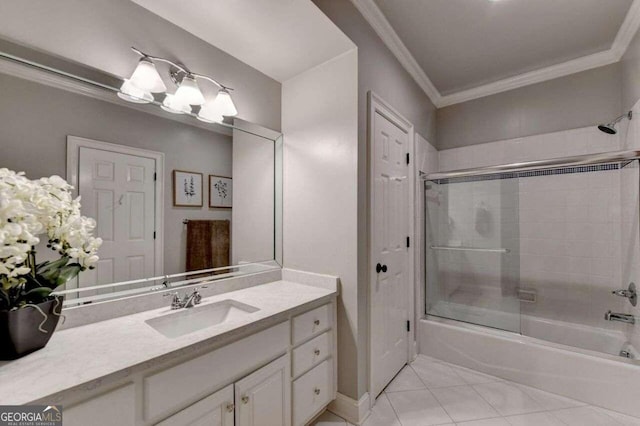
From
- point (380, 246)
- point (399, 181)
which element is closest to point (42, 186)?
point (380, 246)

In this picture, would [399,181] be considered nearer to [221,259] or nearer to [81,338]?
[221,259]

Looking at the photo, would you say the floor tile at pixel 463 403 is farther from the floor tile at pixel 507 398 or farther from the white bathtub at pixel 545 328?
the white bathtub at pixel 545 328

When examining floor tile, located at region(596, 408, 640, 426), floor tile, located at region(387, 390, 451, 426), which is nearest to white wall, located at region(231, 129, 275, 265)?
floor tile, located at region(387, 390, 451, 426)

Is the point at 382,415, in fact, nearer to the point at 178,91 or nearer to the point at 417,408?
the point at 417,408

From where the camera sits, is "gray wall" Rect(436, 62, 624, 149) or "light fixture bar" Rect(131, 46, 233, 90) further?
"gray wall" Rect(436, 62, 624, 149)

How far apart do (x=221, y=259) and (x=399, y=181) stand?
1464mm

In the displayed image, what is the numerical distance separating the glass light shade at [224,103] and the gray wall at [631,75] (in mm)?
2801

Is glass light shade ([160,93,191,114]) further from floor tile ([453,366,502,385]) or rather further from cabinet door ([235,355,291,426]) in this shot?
floor tile ([453,366,502,385])

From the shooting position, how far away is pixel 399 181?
218cm

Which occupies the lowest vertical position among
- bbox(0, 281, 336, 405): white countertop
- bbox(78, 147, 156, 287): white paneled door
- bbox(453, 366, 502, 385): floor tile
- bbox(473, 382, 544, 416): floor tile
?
bbox(453, 366, 502, 385): floor tile

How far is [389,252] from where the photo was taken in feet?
6.61

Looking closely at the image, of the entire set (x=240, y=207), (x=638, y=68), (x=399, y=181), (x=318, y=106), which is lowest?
(x=240, y=207)

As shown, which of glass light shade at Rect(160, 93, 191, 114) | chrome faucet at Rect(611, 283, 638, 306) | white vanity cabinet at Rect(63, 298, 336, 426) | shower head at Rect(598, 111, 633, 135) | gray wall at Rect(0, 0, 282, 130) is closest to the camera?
white vanity cabinet at Rect(63, 298, 336, 426)

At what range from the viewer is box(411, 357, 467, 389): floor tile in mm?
2016
